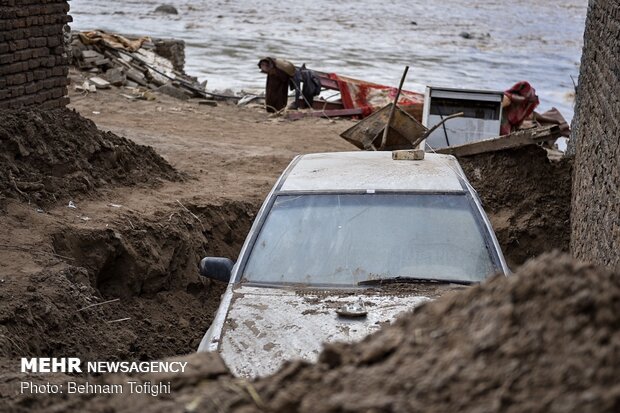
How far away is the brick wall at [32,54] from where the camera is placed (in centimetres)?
838

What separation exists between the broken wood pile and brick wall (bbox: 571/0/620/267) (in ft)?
32.1

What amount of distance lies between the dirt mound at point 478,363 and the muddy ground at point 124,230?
1386mm

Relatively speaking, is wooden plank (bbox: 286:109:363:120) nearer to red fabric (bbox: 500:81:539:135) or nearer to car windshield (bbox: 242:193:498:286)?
red fabric (bbox: 500:81:539:135)

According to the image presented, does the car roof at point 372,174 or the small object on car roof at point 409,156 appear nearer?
the car roof at point 372,174

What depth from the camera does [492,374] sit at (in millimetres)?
2387

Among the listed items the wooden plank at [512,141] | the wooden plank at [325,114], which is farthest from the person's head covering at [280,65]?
the wooden plank at [512,141]

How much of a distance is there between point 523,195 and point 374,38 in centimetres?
3211

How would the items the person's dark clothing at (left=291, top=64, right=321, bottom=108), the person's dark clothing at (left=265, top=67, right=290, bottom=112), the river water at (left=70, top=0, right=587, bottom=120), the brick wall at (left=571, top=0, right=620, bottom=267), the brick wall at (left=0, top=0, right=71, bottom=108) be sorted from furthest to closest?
the river water at (left=70, top=0, right=587, bottom=120)
the person's dark clothing at (left=265, top=67, right=290, bottom=112)
the person's dark clothing at (left=291, top=64, right=321, bottom=108)
the brick wall at (left=0, top=0, right=71, bottom=108)
the brick wall at (left=571, top=0, right=620, bottom=267)

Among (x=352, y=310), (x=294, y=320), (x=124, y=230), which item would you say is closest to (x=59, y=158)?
(x=124, y=230)

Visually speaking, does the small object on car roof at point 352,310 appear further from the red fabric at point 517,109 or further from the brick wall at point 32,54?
the red fabric at point 517,109

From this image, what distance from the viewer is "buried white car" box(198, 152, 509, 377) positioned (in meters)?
4.28

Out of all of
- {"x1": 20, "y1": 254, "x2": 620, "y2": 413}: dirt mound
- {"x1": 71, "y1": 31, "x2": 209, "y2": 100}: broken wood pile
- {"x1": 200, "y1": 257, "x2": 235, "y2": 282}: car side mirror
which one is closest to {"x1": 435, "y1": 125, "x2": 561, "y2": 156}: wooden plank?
{"x1": 200, "y1": 257, "x2": 235, "y2": 282}: car side mirror

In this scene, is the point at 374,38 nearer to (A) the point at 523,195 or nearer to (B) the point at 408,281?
(A) the point at 523,195

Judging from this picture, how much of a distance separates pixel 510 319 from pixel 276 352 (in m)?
1.77
